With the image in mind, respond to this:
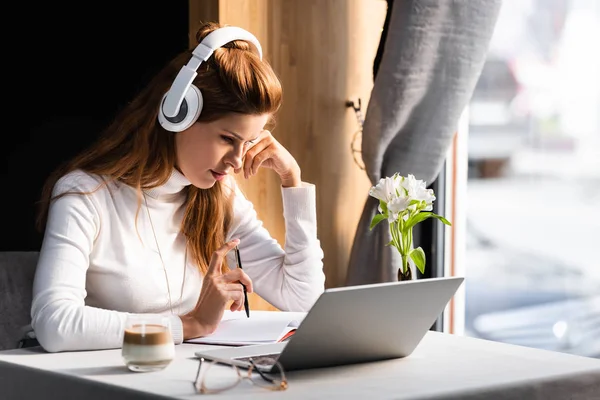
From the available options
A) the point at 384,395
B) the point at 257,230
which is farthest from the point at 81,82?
the point at 384,395

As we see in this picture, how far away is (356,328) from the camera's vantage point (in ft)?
4.68

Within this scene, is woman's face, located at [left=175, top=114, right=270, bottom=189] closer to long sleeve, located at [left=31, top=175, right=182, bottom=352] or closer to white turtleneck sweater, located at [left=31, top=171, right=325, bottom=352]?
white turtleneck sweater, located at [left=31, top=171, right=325, bottom=352]

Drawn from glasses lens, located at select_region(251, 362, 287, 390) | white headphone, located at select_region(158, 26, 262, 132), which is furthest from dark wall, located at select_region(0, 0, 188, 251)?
glasses lens, located at select_region(251, 362, 287, 390)

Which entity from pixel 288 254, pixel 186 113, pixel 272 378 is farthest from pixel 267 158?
pixel 272 378

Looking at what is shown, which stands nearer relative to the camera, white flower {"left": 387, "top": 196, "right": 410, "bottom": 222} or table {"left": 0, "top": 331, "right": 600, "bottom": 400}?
table {"left": 0, "top": 331, "right": 600, "bottom": 400}

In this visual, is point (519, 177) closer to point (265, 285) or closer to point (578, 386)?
point (265, 285)

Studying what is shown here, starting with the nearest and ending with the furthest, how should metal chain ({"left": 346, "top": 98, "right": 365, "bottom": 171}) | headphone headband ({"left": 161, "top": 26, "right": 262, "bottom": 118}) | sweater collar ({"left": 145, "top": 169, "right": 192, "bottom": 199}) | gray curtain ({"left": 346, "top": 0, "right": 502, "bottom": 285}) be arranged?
1. headphone headband ({"left": 161, "top": 26, "right": 262, "bottom": 118})
2. sweater collar ({"left": 145, "top": 169, "right": 192, "bottom": 199})
3. gray curtain ({"left": 346, "top": 0, "right": 502, "bottom": 285})
4. metal chain ({"left": 346, "top": 98, "right": 365, "bottom": 171})

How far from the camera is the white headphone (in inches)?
71.0

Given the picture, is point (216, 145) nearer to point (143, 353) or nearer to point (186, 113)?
point (186, 113)

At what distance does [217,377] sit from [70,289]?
1.46ft

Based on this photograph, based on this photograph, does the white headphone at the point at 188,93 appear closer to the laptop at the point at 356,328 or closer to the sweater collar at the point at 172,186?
the sweater collar at the point at 172,186

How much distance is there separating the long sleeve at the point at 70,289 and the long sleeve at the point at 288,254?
475mm

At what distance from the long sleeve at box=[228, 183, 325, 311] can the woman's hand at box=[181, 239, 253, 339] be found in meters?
0.46

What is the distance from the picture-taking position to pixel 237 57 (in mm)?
1921
